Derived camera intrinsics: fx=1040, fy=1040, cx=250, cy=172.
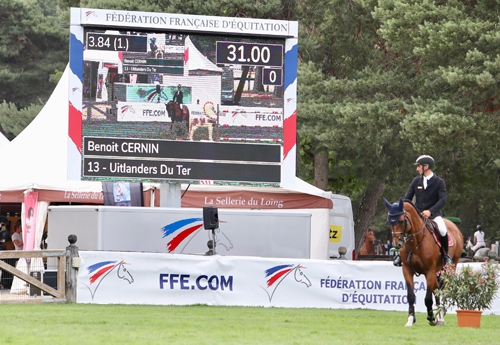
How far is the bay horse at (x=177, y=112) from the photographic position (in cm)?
2053

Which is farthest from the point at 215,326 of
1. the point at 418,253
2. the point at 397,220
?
the point at 418,253

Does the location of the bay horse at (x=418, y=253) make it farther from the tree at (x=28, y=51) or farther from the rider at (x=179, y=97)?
the tree at (x=28, y=51)

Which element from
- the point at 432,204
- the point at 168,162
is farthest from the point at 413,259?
the point at 168,162

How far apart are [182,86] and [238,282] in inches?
160

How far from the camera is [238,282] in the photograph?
782 inches

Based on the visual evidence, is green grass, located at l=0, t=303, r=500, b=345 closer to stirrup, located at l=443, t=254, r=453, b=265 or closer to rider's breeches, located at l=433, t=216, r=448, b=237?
stirrup, located at l=443, t=254, r=453, b=265

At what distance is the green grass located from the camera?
1243 centimetres

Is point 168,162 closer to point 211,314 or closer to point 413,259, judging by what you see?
point 211,314

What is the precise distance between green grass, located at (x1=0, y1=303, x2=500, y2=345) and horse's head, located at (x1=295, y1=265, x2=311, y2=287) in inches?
38.6

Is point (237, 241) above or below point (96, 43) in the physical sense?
below

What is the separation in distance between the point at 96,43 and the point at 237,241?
6.50 meters

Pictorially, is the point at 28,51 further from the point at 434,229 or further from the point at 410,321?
the point at 410,321

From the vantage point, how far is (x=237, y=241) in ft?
80.6

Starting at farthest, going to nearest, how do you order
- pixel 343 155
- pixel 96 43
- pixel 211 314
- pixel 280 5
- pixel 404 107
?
pixel 343 155 → pixel 280 5 → pixel 404 107 → pixel 96 43 → pixel 211 314
